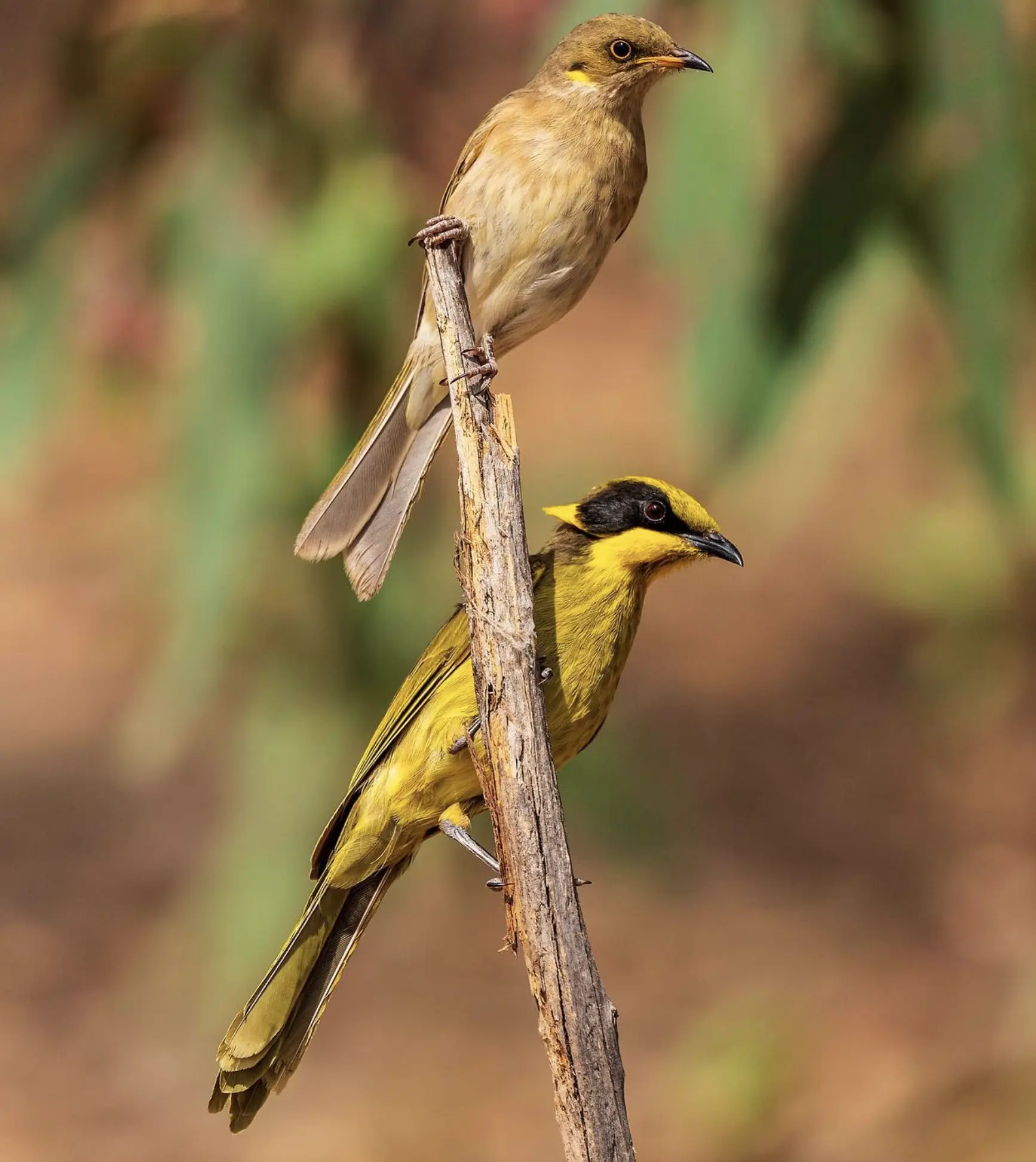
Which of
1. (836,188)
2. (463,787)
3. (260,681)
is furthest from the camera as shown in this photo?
(260,681)

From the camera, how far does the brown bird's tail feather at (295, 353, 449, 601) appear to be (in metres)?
2.08

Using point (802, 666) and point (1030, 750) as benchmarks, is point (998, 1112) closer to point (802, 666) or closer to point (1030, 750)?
point (1030, 750)

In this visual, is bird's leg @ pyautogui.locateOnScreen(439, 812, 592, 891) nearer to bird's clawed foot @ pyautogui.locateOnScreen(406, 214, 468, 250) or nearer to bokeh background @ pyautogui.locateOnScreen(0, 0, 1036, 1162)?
bird's clawed foot @ pyautogui.locateOnScreen(406, 214, 468, 250)

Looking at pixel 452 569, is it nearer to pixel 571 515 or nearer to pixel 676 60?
pixel 571 515

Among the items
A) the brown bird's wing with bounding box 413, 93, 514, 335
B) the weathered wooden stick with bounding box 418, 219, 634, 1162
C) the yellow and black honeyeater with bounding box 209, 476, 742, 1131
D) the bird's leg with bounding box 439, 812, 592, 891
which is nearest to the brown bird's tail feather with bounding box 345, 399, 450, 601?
the weathered wooden stick with bounding box 418, 219, 634, 1162

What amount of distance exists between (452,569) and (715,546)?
2910 mm

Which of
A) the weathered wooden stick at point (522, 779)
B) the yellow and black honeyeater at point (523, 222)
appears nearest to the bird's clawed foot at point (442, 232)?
the yellow and black honeyeater at point (523, 222)

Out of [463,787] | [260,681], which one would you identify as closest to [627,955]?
[260,681]

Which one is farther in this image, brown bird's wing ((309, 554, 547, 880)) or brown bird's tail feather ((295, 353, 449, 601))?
brown bird's wing ((309, 554, 547, 880))

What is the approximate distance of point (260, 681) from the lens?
5.64 m

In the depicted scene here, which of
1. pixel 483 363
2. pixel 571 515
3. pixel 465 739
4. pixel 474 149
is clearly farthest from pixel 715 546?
pixel 474 149

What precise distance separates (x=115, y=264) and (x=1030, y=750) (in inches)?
370

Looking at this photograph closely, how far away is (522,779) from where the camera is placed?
7.02 ft

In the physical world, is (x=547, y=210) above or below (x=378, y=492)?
above
